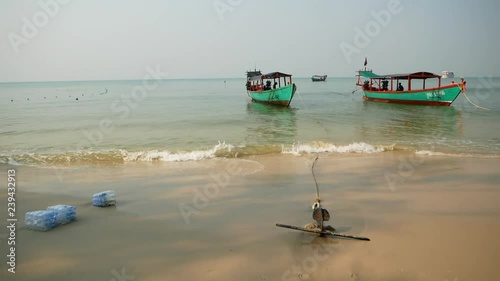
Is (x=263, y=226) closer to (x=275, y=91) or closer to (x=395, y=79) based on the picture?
(x=275, y=91)

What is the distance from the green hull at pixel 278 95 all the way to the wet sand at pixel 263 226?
2178 cm

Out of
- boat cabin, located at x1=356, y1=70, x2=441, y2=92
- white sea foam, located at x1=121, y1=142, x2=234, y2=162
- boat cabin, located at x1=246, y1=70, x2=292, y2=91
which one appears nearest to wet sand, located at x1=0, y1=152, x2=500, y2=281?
white sea foam, located at x1=121, y1=142, x2=234, y2=162

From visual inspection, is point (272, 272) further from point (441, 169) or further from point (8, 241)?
point (441, 169)

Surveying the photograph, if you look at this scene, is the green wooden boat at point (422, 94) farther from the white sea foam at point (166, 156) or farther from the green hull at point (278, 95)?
the white sea foam at point (166, 156)

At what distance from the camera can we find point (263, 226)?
18.5 ft

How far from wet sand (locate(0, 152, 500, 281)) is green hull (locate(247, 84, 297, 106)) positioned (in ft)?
71.5

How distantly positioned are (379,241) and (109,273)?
13.4 feet

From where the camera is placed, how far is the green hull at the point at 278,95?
101ft

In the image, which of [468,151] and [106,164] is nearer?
[106,164]

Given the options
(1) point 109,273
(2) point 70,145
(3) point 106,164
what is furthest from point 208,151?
(1) point 109,273

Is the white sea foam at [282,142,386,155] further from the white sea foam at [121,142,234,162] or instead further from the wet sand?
the white sea foam at [121,142,234,162]

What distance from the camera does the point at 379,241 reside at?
504 cm

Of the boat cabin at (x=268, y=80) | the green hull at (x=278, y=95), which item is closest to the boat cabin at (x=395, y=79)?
the boat cabin at (x=268, y=80)

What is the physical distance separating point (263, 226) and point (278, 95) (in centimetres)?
2739
